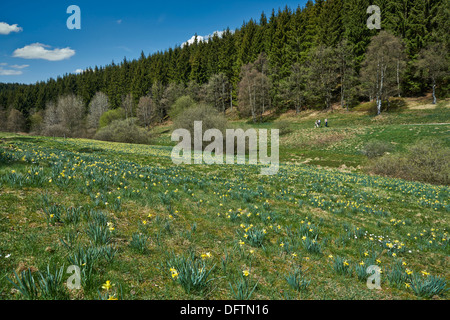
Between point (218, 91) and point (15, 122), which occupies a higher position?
point (218, 91)

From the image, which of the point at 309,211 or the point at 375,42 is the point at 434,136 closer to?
the point at 375,42

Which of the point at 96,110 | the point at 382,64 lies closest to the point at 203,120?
the point at 382,64

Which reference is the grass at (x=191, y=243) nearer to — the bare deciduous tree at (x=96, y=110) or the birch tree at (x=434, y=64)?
the birch tree at (x=434, y=64)

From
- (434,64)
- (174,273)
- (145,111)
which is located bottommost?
(174,273)

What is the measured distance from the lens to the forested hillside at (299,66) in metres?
41.3

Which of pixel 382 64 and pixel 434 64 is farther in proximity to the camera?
pixel 382 64

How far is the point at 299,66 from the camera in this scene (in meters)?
56.8

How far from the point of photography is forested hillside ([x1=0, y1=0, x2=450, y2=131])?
41.3 metres
